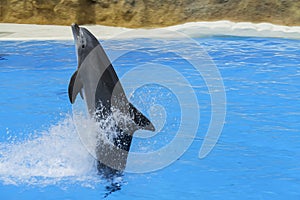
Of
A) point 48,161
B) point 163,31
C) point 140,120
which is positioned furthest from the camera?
point 163,31

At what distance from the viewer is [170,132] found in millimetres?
5109

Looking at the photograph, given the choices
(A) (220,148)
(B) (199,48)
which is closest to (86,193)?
(A) (220,148)

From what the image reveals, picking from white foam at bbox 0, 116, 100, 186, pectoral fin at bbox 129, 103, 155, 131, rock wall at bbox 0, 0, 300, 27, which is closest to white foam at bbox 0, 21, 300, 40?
rock wall at bbox 0, 0, 300, 27

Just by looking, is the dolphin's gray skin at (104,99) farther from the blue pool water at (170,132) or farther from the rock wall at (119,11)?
the rock wall at (119,11)

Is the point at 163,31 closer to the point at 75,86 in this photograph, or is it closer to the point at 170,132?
the point at 170,132

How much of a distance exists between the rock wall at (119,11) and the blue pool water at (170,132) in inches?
131

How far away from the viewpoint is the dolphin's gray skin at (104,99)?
3311 millimetres

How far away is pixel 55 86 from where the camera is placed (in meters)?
6.89

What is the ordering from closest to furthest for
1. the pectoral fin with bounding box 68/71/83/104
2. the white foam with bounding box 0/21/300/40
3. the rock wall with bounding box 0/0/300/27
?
the pectoral fin with bounding box 68/71/83/104 → the white foam with bounding box 0/21/300/40 → the rock wall with bounding box 0/0/300/27

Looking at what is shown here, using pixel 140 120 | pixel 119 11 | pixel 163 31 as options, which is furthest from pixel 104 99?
pixel 119 11

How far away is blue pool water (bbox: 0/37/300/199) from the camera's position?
3795mm

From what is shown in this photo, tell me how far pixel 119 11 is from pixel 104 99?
30.5 ft

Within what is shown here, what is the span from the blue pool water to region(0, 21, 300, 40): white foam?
1.72 metres

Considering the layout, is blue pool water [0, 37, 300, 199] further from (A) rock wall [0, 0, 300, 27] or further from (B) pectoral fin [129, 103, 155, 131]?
(A) rock wall [0, 0, 300, 27]
